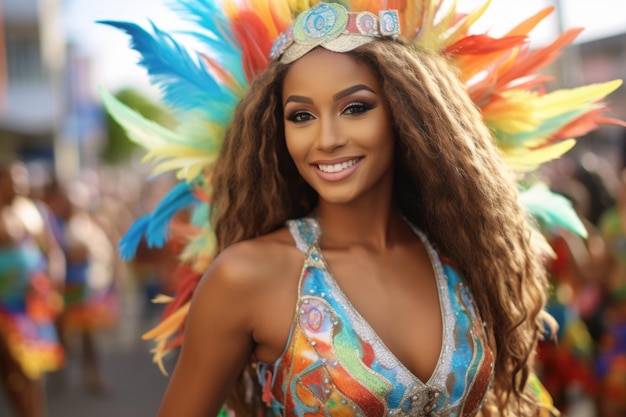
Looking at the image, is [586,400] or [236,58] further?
[586,400]

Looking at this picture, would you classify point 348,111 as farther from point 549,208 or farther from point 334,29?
point 549,208

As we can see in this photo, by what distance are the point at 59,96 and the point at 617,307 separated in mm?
26521

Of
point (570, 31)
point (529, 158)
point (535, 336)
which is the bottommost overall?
point (535, 336)

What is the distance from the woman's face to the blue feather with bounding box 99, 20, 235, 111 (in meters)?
0.40

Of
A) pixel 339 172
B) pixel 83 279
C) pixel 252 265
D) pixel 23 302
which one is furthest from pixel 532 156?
pixel 83 279

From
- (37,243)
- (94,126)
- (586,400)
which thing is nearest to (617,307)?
(586,400)

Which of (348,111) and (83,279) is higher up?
(348,111)

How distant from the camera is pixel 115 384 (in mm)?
7645

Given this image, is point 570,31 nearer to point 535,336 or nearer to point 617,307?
point 535,336

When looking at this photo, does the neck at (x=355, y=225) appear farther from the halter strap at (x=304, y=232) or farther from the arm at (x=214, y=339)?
the arm at (x=214, y=339)

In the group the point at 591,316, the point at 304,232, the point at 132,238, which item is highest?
the point at 304,232

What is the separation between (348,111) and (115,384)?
624 centimetres

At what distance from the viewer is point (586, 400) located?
6.55 m

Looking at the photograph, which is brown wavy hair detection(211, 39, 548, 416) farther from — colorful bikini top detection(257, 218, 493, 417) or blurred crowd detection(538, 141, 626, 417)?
blurred crowd detection(538, 141, 626, 417)
